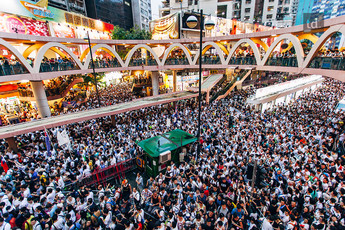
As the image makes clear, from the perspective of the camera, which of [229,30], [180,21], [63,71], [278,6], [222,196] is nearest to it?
[222,196]

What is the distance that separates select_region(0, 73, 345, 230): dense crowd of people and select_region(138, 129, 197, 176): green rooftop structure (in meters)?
0.65

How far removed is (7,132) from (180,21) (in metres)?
26.5

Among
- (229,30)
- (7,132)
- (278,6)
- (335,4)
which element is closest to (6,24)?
(7,132)

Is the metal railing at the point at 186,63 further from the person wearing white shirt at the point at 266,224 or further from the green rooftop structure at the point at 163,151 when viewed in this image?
the person wearing white shirt at the point at 266,224

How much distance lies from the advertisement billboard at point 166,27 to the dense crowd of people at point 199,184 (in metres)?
21.5

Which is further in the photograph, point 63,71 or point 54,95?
point 54,95

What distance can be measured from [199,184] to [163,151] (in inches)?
99.5

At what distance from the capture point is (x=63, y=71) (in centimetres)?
1769

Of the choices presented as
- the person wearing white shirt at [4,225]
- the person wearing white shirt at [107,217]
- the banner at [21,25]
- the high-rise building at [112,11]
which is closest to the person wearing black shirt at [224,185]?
the person wearing white shirt at [107,217]

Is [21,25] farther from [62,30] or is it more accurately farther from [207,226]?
[207,226]

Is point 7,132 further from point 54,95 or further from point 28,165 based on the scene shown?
point 54,95

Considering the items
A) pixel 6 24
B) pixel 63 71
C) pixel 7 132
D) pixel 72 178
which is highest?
pixel 6 24

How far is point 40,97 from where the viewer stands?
1677 cm

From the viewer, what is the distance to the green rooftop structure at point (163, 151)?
8664 mm
